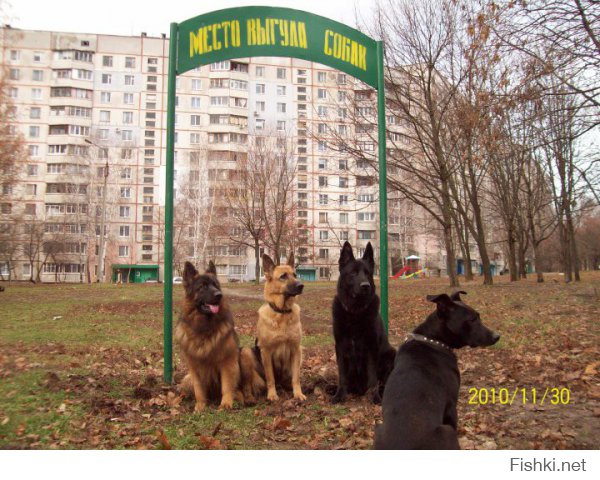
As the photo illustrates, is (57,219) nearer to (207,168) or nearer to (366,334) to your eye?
(207,168)

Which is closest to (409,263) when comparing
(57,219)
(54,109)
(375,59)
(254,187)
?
(254,187)

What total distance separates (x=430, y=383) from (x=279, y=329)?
2.43m

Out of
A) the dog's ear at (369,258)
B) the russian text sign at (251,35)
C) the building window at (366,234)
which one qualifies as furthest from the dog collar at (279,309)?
the building window at (366,234)

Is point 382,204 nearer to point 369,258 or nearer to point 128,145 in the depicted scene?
point 369,258

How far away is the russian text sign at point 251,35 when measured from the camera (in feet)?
19.6

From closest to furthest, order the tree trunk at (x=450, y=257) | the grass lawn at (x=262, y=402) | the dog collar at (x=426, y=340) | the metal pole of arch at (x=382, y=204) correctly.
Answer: the dog collar at (x=426, y=340), the grass lawn at (x=262, y=402), the metal pole of arch at (x=382, y=204), the tree trunk at (x=450, y=257)

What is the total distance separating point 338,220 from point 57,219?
35.2 m

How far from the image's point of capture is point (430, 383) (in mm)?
3156

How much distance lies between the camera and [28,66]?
47.8m

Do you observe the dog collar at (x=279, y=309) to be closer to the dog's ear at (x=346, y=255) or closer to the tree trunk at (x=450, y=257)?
the dog's ear at (x=346, y=255)

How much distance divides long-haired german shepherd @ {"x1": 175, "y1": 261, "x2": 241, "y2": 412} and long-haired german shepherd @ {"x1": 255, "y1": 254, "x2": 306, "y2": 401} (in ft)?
1.38

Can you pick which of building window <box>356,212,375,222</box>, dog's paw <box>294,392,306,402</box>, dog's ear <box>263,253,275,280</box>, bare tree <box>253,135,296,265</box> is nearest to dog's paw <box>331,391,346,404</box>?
dog's paw <box>294,392,306,402</box>

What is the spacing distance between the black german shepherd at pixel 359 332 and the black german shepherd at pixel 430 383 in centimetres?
116
